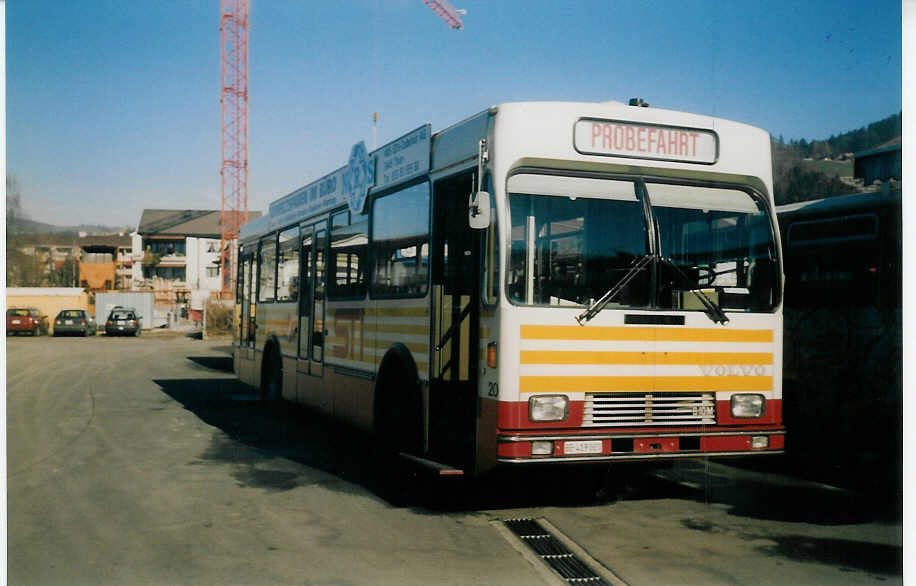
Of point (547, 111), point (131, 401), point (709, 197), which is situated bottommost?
point (131, 401)

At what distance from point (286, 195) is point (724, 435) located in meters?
8.79

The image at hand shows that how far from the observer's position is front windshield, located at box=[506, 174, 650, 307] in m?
6.78

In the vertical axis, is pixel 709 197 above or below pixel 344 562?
above

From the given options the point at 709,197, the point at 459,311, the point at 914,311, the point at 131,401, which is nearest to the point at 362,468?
the point at 459,311

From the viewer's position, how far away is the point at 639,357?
22.7ft

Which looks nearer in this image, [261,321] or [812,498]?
[812,498]

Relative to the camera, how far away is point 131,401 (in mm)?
15617

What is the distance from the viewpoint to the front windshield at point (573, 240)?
22.2 ft

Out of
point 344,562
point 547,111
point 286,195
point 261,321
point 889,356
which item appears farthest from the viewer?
point 261,321

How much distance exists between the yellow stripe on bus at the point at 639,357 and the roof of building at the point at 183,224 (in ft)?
199

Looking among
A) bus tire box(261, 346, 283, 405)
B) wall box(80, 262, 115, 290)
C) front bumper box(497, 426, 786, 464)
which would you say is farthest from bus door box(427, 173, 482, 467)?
wall box(80, 262, 115, 290)

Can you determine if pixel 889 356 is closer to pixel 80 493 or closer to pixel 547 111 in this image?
pixel 547 111

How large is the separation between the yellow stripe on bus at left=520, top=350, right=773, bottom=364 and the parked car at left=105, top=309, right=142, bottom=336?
38773mm

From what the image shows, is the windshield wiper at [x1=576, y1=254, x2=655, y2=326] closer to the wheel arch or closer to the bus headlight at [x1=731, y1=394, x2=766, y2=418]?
the bus headlight at [x1=731, y1=394, x2=766, y2=418]
